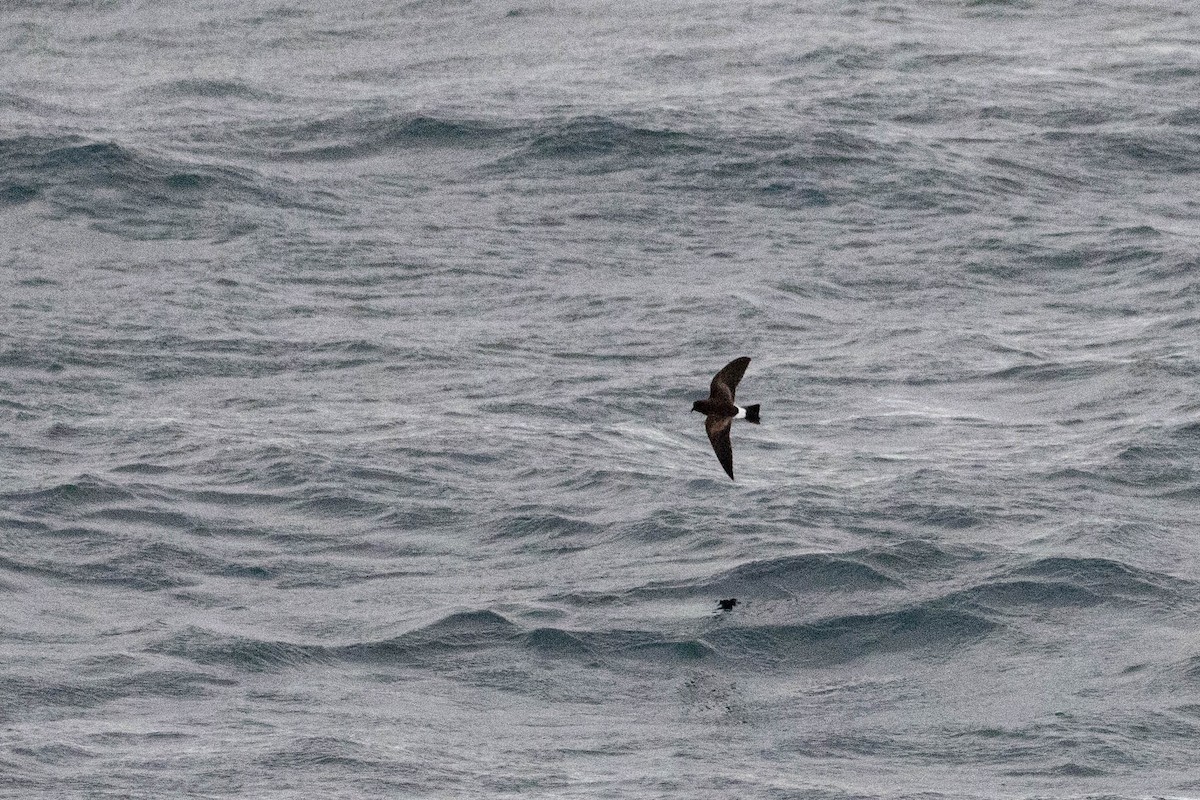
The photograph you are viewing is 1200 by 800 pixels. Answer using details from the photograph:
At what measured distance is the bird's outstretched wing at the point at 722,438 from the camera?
786 inches

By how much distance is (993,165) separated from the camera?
34094mm

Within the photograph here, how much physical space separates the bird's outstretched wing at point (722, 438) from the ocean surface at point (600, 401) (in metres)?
2.27

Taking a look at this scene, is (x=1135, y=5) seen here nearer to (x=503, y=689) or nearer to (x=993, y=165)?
(x=993, y=165)

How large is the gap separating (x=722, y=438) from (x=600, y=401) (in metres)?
7.08

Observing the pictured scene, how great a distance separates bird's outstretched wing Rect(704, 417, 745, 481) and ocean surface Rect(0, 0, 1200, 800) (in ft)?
7.43

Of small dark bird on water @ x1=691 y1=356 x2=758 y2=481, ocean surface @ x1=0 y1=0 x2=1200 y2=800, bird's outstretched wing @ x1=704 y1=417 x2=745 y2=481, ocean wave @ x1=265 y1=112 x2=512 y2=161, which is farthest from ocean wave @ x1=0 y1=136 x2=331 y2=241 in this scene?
bird's outstretched wing @ x1=704 y1=417 x2=745 y2=481

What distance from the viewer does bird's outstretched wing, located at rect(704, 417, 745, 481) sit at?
19953 millimetres

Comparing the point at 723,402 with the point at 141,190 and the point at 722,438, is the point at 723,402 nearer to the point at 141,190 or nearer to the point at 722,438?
the point at 722,438

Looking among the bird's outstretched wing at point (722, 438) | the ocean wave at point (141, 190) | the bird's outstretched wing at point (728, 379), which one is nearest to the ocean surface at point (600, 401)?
the ocean wave at point (141, 190)

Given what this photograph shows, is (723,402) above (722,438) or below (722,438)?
above

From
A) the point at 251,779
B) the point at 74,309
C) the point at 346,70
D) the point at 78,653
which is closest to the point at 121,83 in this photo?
the point at 346,70

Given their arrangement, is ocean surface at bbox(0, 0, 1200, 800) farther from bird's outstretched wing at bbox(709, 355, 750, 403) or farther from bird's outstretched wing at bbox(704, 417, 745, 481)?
bird's outstretched wing at bbox(709, 355, 750, 403)

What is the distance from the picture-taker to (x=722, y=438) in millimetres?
20406

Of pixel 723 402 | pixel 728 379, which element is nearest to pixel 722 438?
pixel 723 402
